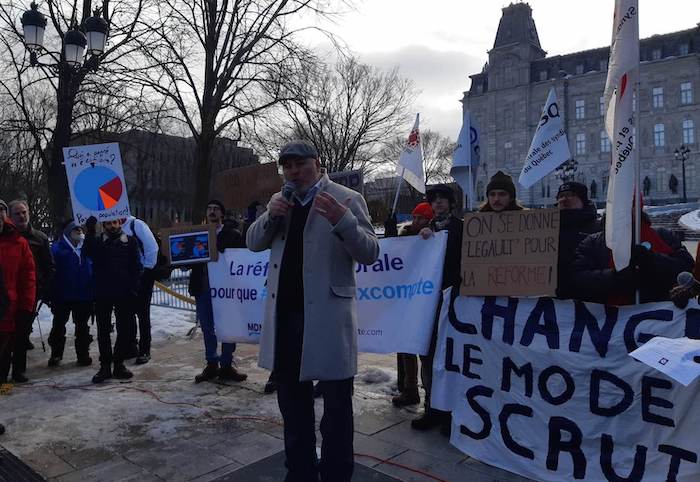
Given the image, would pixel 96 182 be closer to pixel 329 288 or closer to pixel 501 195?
pixel 329 288

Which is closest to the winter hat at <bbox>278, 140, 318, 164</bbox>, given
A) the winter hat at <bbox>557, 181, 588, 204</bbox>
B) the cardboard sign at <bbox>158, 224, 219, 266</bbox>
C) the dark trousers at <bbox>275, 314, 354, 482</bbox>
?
the dark trousers at <bbox>275, 314, 354, 482</bbox>

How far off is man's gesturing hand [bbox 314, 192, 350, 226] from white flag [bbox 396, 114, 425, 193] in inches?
163

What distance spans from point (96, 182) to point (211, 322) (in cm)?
→ 201

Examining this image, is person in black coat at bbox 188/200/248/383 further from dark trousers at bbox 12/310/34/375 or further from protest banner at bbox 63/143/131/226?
dark trousers at bbox 12/310/34/375

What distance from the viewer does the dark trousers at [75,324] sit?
7.04 metres

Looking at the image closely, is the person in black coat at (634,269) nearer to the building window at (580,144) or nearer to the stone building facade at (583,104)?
the stone building facade at (583,104)

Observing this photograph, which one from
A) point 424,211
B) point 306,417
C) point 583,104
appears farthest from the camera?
point 583,104

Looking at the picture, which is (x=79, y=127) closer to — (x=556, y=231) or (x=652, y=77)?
(x=556, y=231)

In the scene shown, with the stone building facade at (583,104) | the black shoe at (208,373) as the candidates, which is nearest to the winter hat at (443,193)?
the black shoe at (208,373)

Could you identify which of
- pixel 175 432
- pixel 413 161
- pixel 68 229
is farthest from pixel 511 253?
pixel 68 229

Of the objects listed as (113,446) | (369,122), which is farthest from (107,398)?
(369,122)

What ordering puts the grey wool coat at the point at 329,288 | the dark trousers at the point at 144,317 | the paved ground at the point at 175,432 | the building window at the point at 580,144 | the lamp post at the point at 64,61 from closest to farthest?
the grey wool coat at the point at 329,288 < the paved ground at the point at 175,432 < the dark trousers at the point at 144,317 < the lamp post at the point at 64,61 < the building window at the point at 580,144

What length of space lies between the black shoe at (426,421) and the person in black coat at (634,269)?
1.58 m

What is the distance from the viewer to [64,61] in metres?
11.4
